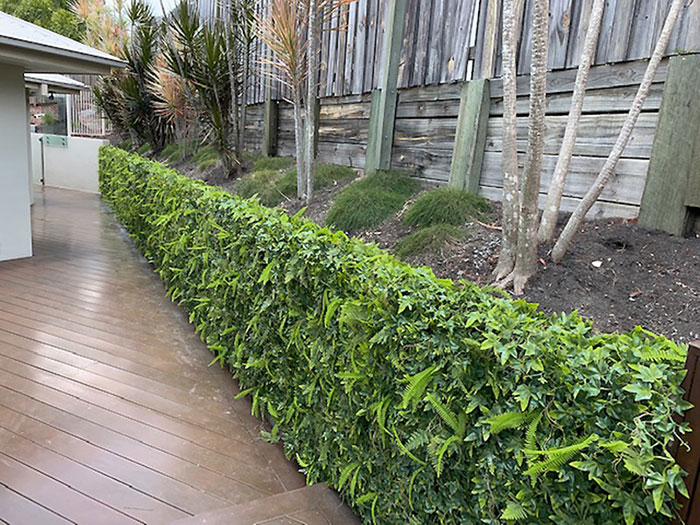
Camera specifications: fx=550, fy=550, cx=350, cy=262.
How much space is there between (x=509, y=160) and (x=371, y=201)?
1803 millimetres

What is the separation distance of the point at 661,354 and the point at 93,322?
3988mm

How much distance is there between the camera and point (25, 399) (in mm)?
2914

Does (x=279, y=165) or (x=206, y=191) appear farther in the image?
(x=279, y=165)

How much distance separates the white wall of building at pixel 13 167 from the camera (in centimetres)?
565

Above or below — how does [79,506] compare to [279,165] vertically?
below

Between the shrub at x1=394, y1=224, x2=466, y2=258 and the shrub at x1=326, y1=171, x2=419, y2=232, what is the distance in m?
0.78

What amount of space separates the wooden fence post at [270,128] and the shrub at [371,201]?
357cm

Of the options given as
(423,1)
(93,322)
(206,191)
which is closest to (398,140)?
(423,1)

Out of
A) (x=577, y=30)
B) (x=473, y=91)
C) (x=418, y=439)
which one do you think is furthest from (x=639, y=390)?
(x=473, y=91)

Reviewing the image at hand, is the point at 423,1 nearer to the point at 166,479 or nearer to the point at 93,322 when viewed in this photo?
the point at 93,322

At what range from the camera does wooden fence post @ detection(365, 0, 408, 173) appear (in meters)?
5.35

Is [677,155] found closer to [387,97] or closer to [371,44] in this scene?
[387,97]

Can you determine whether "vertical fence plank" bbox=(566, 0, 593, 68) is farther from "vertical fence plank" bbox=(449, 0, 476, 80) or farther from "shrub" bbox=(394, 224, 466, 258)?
"shrub" bbox=(394, 224, 466, 258)

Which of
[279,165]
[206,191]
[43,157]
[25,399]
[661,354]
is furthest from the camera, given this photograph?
[43,157]
